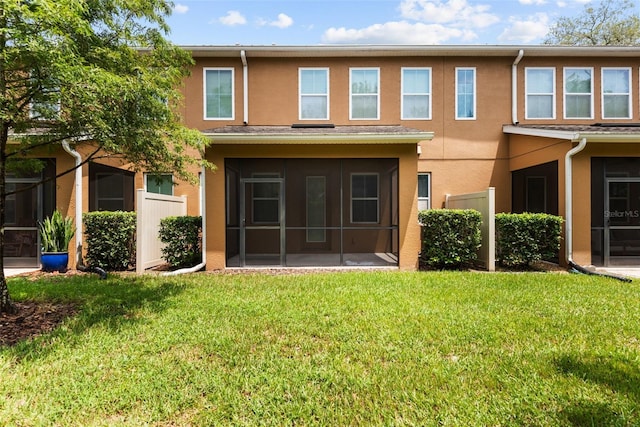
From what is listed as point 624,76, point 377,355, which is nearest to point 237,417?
point 377,355

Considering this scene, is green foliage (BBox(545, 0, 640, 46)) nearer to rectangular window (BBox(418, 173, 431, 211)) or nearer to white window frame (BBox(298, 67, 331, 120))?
rectangular window (BBox(418, 173, 431, 211))

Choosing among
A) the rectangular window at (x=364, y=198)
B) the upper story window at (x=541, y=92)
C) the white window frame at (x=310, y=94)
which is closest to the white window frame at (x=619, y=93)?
the upper story window at (x=541, y=92)

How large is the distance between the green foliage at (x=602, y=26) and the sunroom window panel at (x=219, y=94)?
74.9 ft

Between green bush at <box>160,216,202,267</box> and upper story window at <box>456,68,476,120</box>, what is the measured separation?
344 inches

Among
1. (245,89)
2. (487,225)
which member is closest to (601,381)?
(487,225)

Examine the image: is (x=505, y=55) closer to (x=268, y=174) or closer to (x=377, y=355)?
(x=268, y=174)

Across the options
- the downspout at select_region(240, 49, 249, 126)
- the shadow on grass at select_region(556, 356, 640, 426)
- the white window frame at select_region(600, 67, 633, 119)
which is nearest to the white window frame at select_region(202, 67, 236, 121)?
the downspout at select_region(240, 49, 249, 126)

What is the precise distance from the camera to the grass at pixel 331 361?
249 centimetres

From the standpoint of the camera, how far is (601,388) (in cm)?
276

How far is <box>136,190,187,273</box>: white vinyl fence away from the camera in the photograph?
7.50 meters

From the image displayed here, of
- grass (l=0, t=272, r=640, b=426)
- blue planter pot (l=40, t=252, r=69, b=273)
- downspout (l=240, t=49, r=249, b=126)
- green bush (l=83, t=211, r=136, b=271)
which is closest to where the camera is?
grass (l=0, t=272, r=640, b=426)

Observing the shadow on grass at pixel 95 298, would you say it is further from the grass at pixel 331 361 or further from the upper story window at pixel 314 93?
the upper story window at pixel 314 93

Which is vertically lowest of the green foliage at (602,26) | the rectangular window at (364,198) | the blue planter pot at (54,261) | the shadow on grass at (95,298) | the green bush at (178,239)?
the shadow on grass at (95,298)

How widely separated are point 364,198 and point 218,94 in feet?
18.9
